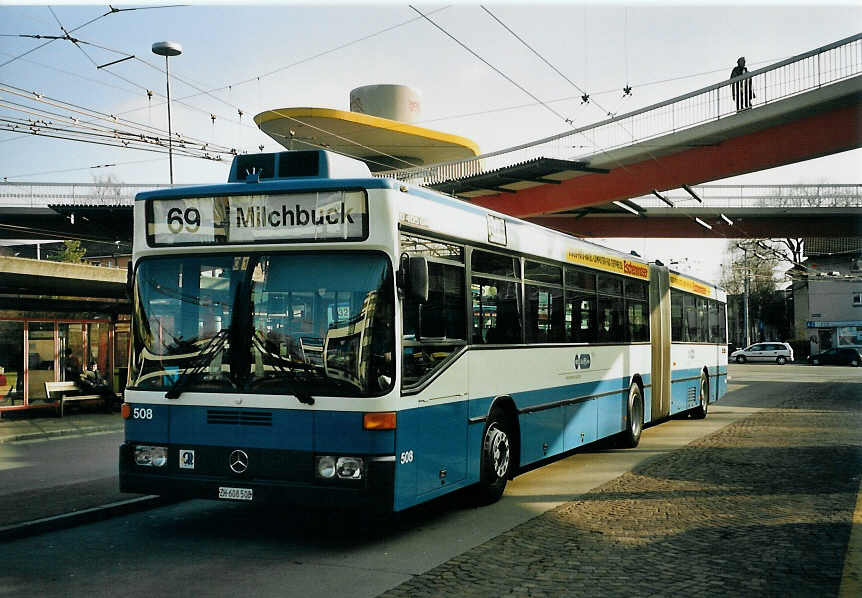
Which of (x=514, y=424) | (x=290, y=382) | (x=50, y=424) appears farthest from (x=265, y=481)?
(x=50, y=424)

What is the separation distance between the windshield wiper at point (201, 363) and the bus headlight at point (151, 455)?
0.50 m

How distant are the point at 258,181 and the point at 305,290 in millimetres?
1235

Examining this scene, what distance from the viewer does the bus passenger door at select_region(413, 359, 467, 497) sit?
25.8 ft

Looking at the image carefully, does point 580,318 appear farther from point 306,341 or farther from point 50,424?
point 50,424

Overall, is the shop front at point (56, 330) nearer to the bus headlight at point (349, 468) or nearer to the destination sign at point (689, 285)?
the bus headlight at point (349, 468)

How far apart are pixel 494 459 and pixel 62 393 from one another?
524 inches

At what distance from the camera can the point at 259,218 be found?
7770 mm

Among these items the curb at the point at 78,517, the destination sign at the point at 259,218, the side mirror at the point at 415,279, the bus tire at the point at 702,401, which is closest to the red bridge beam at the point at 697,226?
the bus tire at the point at 702,401

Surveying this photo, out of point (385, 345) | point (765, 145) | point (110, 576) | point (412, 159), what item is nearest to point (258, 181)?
point (385, 345)

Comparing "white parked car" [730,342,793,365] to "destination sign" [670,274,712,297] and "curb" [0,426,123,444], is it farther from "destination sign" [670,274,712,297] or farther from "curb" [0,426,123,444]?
"curb" [0,426,123,444]

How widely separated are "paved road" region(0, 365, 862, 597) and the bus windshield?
1.43m

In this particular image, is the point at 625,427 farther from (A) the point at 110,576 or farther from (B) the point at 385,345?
(A) the point at 110,576

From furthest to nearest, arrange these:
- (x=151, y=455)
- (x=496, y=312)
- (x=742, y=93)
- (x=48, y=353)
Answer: (x=742, y=93) < (x=48, y=353) < (x=496, y=312) < (x=151, y=455)

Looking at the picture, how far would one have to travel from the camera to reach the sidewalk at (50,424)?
15956mm
